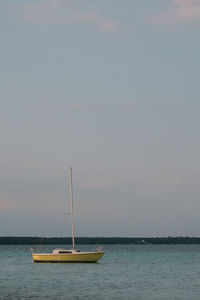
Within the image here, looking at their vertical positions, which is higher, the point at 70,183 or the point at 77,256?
the point at 70,183

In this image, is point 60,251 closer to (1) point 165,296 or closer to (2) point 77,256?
(2) point 77,256

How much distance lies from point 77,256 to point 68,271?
6256mm

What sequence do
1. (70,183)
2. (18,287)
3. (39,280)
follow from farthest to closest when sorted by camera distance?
1. (70,183)
2. (39,280)
3. (18,287)

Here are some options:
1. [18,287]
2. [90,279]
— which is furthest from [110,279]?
[18,287]

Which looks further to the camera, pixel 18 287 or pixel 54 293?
pixel 18 287

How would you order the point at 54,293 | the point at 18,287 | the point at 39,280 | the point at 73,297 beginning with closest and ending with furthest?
the point at 73,297 → the point at 54,293 → the point at 18,287 → the point at 39,280

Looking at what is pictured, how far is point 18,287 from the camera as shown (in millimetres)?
54531

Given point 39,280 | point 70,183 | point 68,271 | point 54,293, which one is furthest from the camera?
point 70,183

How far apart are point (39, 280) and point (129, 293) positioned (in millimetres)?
16383

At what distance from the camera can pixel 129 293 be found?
4994cm

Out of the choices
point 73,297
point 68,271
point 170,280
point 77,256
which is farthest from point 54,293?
point 77,256

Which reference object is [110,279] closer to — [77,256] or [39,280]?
[39,280]

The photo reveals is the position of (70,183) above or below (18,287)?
above

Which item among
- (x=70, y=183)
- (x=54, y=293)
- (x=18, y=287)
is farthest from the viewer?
(x=70, y=183)
